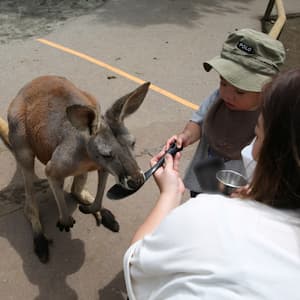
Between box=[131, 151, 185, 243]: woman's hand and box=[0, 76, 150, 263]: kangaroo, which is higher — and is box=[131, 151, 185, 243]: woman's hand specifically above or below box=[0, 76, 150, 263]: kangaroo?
above

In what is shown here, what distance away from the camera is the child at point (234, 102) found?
6.32 ft

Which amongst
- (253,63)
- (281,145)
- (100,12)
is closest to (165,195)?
(281,145)

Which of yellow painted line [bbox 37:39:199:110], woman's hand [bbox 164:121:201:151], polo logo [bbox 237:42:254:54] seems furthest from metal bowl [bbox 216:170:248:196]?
yellow painted line [bbox 37:39:199:110]

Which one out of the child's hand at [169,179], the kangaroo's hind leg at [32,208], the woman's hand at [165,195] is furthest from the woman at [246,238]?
the kangaroo's hind leg at [32,208]

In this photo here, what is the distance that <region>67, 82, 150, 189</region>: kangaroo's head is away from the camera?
2182mm

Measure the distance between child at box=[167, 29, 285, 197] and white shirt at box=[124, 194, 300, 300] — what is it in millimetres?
888

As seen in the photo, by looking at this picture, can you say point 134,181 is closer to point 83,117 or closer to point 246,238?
point 83,117

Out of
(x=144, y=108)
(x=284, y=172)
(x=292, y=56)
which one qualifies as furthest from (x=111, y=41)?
(x=284, y=172)

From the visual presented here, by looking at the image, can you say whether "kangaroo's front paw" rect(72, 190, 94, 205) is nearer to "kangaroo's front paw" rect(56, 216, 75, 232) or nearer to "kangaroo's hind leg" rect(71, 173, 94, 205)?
"kangaroo's hind leg" rect(71, 173, 94, 205)

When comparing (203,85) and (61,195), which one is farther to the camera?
(203,85)

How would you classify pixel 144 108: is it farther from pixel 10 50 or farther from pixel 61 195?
pixel 10 50

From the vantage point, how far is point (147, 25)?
652 cm

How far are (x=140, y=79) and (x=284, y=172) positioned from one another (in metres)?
3.99

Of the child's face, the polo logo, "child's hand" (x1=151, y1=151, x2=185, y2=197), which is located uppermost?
the polo logo
